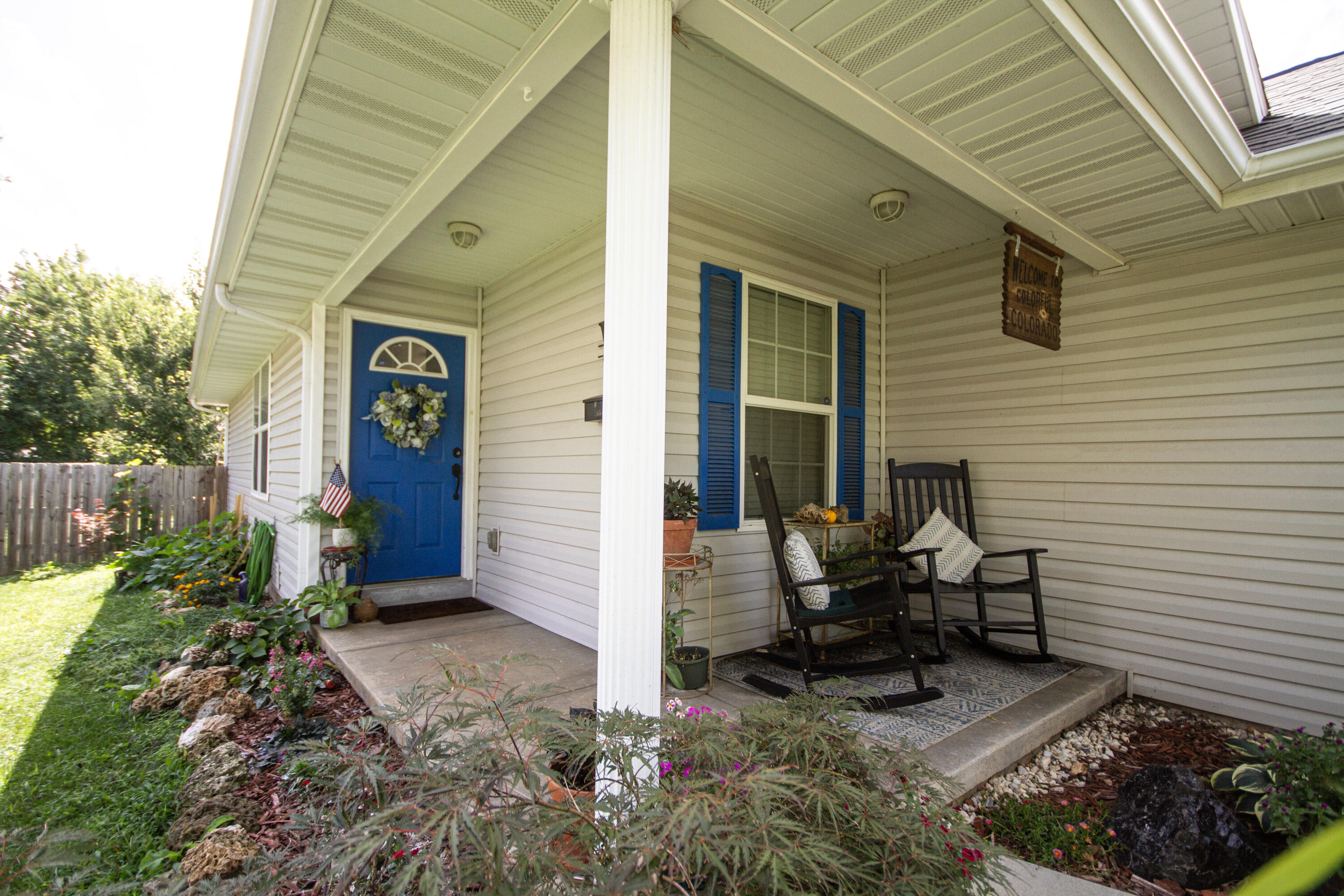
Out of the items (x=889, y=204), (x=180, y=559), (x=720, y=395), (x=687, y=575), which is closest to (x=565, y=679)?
(x=687, y=575)

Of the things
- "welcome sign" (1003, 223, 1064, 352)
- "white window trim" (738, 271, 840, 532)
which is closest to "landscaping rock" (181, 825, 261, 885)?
"white window trim" (738, 271, 840, 532)

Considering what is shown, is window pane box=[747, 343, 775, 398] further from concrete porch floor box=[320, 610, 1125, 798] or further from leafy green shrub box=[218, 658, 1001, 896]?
leafy green shrub box=[218, 658, 1001, 896]

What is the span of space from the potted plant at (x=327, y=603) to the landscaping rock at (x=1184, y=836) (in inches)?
162

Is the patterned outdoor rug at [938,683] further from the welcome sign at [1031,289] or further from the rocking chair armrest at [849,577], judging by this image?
the welcome sign at [1031,289]

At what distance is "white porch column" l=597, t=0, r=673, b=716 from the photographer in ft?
5.49

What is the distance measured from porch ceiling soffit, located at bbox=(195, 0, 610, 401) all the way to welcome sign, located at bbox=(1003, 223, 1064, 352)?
2163mm

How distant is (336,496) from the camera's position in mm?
4098

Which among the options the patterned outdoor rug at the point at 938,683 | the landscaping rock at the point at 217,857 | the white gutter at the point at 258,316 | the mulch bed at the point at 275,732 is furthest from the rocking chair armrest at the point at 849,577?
the white gutter at the point at 258,316

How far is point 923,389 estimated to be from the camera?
14.1 ft

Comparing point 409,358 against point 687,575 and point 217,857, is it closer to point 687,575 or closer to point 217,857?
point 687,575

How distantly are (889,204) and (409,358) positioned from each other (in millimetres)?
3503

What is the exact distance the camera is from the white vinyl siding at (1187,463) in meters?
2.90

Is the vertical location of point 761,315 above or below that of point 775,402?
above

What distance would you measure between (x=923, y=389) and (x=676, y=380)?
6.36ft
